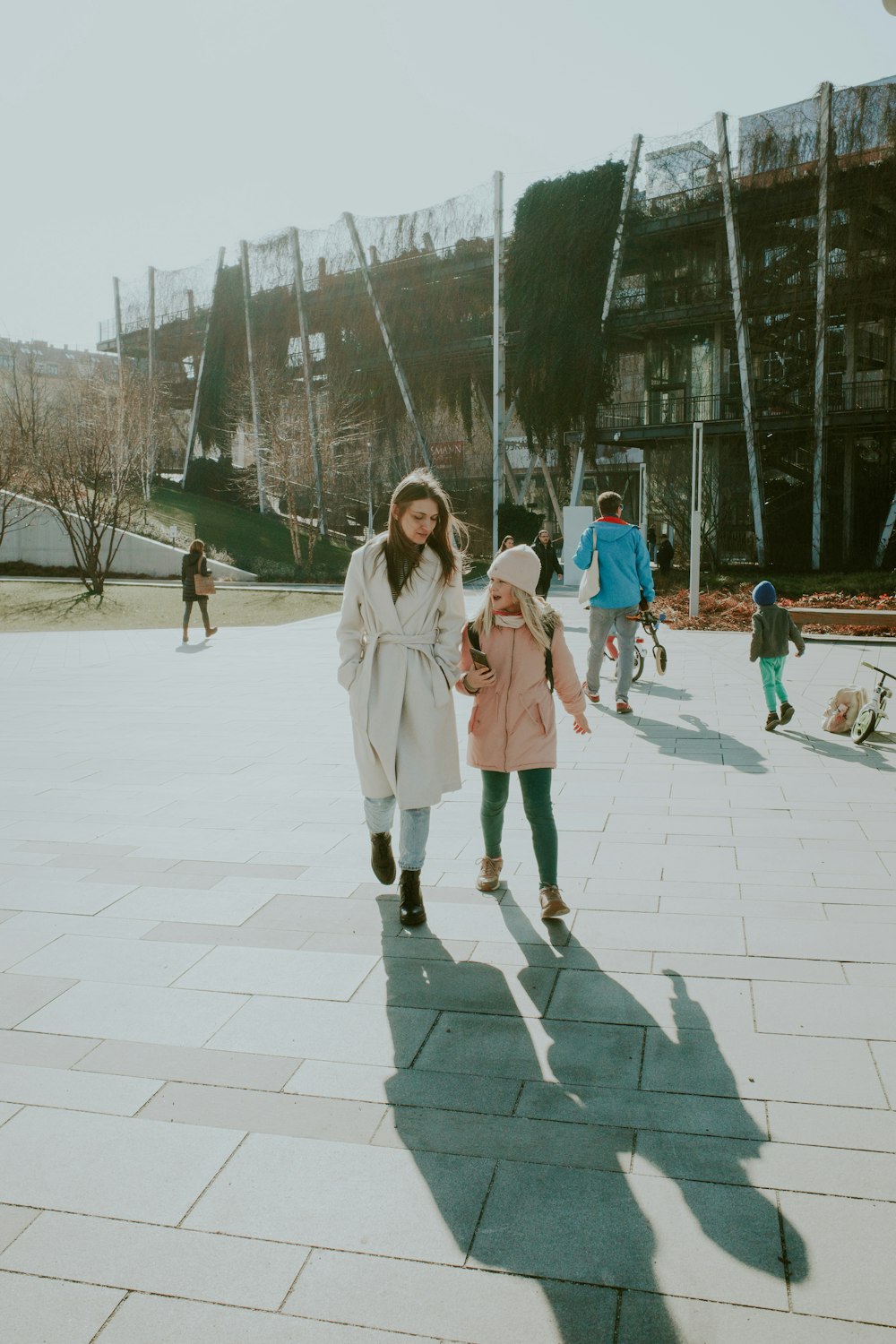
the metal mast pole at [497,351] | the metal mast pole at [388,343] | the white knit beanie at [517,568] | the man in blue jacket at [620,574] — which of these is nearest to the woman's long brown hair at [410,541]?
the white knit beanie at [517,568]

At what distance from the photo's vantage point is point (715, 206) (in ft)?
103

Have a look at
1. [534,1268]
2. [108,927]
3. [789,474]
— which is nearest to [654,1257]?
[534,1268]

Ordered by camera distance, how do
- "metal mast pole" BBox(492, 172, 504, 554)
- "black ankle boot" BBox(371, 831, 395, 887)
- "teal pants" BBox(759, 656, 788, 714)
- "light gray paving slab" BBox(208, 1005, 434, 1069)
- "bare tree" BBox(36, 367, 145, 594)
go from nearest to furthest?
1. "light gray paving slab" BBox(208, 1005, 434, 1069)
2. "black ankle boot" BBox(371, 831, 395, 887)
3. "teal pants" BBox(759, 656, 788, 714)
4. "bare tree" BBox(36, 367, 145, 594)
5. "metal mast pole" BBox(492, 172, 504, 554)

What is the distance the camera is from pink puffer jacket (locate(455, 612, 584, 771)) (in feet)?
15.2

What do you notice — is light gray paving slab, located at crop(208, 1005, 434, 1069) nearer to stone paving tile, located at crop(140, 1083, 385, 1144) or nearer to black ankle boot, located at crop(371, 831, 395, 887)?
stone paving tile, located at crop(140, 1083, 385, 1144)

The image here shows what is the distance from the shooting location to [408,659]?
4492 mm

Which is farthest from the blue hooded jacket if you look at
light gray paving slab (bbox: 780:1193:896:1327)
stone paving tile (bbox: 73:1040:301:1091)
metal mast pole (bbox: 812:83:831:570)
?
metal mast pole (bbox: 812:83:831:570)

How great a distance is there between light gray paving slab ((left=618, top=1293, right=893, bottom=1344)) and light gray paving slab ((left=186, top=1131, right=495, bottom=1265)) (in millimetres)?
423

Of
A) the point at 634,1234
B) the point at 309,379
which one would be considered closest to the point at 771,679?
the point at 634,1234

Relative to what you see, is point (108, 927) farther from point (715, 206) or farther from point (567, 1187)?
point (715, 206)

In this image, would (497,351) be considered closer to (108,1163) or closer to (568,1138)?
(568,1138)

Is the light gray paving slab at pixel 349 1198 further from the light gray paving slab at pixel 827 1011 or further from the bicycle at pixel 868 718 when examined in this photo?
the bicycle at pixel 868 718

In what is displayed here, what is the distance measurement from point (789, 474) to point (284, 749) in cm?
2702

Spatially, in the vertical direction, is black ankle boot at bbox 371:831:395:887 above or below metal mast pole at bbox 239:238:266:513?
below
